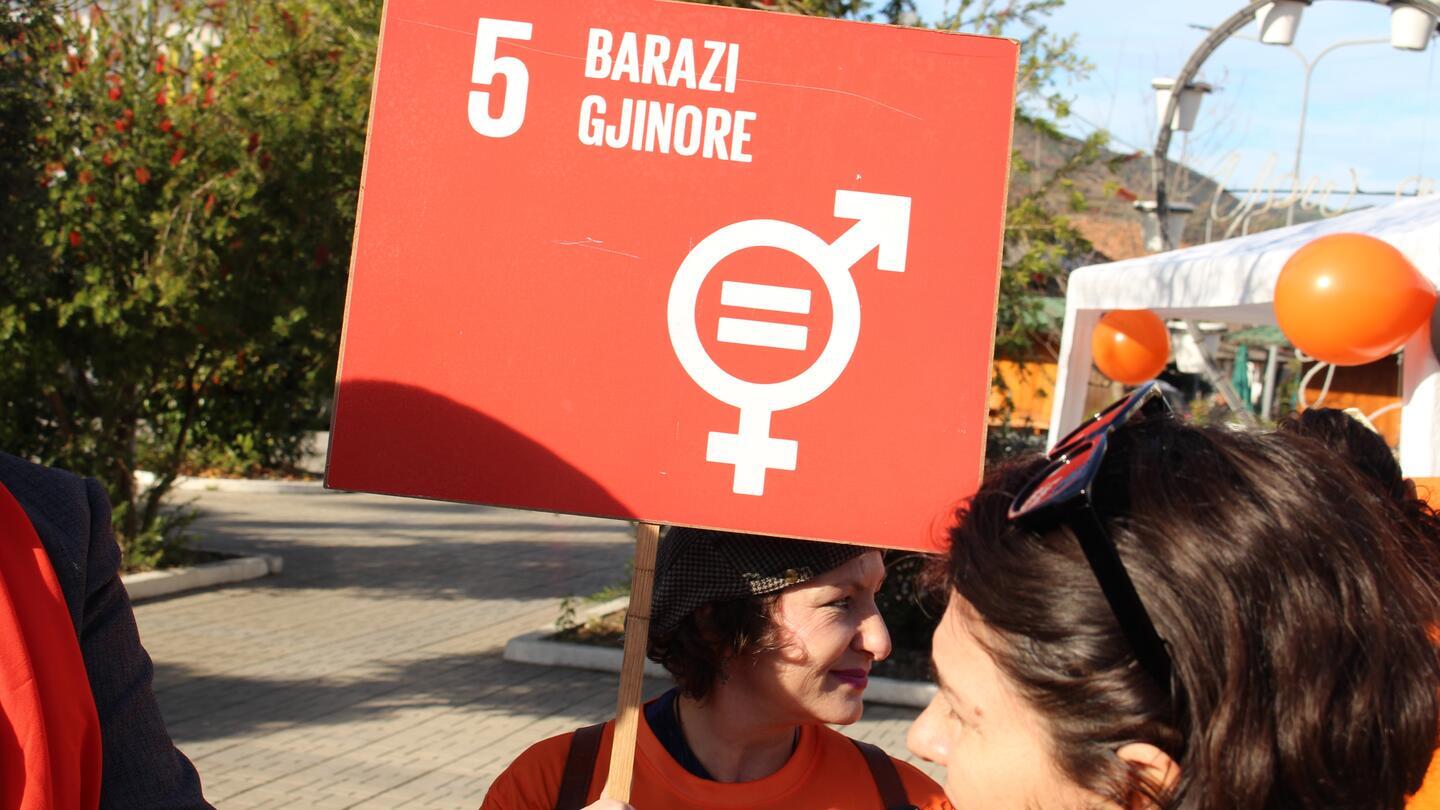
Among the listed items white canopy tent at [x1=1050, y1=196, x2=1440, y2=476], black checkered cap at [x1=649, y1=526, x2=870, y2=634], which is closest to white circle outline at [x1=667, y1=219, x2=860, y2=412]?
black checkered cap at [x1=649, y1=526, x2=870, y2=634]

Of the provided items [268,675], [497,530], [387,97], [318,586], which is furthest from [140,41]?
[387,97]

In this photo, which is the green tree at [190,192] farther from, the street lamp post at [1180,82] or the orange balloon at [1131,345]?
the street lamp post at [1180,82]

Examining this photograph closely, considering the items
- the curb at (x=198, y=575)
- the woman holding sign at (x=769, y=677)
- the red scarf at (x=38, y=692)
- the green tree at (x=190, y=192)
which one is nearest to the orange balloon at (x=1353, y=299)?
the woman holding sign at (x=769, y=677)

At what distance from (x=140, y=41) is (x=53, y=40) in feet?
11.5

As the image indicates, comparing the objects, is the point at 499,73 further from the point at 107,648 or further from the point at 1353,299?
the point at 1353,299

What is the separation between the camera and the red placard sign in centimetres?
209

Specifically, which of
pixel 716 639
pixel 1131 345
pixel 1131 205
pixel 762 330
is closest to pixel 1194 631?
pixel 762 330

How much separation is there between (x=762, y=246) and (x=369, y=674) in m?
7.44

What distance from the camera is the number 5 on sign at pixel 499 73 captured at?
210cm

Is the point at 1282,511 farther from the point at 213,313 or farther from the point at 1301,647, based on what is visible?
the point at 213,313

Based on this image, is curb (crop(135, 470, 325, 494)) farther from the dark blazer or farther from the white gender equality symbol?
the dark blazer

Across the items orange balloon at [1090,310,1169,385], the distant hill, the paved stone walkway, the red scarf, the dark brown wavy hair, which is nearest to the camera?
the dark brown wavy hair

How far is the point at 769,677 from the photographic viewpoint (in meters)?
2.36

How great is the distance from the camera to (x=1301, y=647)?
112 cm
